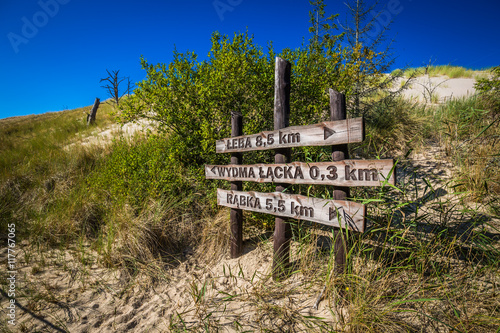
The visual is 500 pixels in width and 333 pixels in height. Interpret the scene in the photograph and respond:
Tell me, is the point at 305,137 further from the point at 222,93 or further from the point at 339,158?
the point at 222,93

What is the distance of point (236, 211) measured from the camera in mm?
3383

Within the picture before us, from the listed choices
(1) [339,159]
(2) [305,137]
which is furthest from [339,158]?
(2) [305,137]

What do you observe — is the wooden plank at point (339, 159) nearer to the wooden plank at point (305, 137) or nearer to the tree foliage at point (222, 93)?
the wooden plank at point (305, 137)

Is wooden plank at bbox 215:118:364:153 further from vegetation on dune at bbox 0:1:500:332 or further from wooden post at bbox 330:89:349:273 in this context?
vegetation on dune at bbox 0:1:500:332

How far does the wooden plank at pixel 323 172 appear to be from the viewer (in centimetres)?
204

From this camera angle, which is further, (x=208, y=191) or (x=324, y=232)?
(x=208, y=191)

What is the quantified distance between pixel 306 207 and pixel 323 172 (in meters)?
0.44

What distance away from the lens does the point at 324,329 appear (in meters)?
2.00

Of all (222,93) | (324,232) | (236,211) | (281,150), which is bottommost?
(324,232)

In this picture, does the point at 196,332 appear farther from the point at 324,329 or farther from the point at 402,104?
the point at 402,104

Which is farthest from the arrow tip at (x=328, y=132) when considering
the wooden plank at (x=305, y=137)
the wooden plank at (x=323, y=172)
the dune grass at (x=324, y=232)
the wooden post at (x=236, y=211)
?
the wooden post at (x=236, y=211)

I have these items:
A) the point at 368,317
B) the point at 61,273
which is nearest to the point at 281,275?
the point at 368,317

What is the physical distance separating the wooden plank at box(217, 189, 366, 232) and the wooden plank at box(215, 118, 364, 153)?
0.61 meters

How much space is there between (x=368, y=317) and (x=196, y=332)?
155cm
